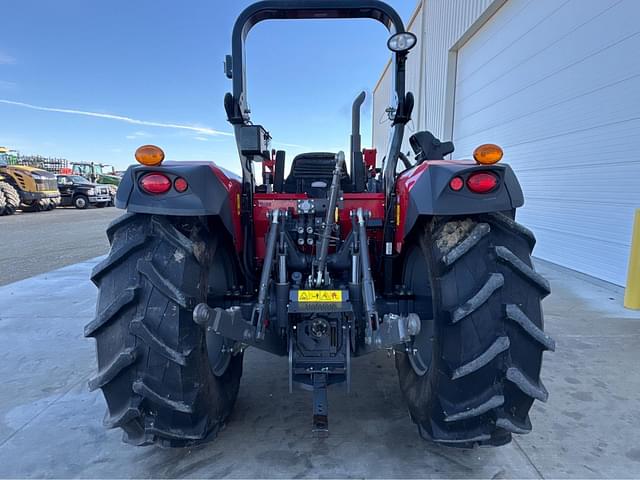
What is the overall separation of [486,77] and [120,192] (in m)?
8.68

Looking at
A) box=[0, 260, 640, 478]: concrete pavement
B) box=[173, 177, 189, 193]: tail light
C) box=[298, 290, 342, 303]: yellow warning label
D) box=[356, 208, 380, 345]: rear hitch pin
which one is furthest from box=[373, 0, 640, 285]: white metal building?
box=[173, 177, 189, 193]: tail light

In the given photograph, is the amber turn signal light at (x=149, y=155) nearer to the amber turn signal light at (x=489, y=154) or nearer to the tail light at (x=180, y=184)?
the tail light at (x=180, y=184)

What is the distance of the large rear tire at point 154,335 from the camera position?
65.4 inches

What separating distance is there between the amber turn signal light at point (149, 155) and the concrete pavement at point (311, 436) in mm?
1458

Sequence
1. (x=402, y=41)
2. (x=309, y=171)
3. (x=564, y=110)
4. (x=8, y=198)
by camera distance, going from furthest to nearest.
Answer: (x=8, y=198), (x=564, y=110), (x=309, y=171), (x=402, y=41)

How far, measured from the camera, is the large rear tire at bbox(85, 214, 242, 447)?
65.4 inches

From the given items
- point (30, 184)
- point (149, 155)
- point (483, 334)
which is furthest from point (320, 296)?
point (30, 184)

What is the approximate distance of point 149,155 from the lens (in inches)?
67.4

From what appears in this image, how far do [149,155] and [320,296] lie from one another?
0.98 m

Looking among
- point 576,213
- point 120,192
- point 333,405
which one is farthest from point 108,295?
point 576,213

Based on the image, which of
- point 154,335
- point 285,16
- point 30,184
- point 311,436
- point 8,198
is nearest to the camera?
point 154,335

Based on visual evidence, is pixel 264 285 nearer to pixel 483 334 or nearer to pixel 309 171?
pixel 483 334

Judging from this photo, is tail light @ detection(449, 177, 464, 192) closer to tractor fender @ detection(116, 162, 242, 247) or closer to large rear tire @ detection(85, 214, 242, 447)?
tractor fender @ detection(116, 162, 242, 247)

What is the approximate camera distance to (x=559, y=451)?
2.07m
